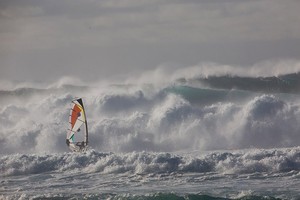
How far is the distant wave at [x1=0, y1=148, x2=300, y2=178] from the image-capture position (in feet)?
85.9

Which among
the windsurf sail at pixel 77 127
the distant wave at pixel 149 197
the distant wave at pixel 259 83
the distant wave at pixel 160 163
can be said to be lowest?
the distant wave at pixel 149 197

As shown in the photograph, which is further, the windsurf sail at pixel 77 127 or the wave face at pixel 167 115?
the wave face at pixel 167 115

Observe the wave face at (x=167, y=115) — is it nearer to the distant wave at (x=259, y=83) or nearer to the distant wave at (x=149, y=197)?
the distant wave at (x=259, y=83)

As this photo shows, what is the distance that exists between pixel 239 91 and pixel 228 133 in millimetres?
5121

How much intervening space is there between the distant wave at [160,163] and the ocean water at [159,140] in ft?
0.11

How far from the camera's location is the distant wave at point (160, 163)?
26172 millimetres

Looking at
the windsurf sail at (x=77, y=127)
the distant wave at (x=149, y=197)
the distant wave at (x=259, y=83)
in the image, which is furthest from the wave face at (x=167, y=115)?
the distant wave at (x=149, y=197)

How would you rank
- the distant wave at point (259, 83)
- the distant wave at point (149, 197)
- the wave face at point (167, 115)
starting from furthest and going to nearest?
the distant wave at point (259, 83)
the wave face at point (167, 115)
the distant wave at point (149, 197)

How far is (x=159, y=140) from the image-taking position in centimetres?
3231

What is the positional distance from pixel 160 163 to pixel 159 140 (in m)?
5.18

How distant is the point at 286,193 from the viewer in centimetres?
2264

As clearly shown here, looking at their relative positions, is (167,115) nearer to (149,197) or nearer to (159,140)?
(159,140)

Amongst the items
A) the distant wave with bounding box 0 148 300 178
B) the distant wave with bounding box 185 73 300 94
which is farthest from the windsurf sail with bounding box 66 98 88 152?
the distant wave with bounding box 185 73 300 94

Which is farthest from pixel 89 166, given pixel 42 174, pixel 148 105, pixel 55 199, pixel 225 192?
pixel 148 105
